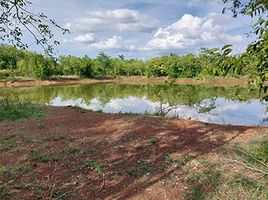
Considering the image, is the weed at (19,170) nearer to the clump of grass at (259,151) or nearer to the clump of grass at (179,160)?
the clump of grass at (179,160)

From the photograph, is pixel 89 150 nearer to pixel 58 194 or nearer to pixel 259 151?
pixel 58 194

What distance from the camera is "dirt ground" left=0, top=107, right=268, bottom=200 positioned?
485 cm

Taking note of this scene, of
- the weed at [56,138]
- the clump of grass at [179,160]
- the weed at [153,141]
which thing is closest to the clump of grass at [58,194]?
the clump of grass at [179,160]

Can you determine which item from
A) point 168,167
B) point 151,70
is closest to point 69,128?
point 168,167

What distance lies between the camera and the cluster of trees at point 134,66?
2141 millimetres

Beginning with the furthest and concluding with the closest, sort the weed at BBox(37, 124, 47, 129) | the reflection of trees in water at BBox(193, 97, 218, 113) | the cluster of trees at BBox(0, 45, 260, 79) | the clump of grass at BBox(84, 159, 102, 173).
Result: the reflection of trees in water at BBox(193, 97, 218, 113), the weed at BBox(37, 124, 47, 129), the clump of grass at BBox(84, 159, 102, 173), the cluster of trees at BBox(0, 45, 260, 79)

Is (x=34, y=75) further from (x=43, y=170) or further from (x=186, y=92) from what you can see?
(x=43, y=170)

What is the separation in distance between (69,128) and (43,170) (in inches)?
123

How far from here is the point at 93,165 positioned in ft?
18.8

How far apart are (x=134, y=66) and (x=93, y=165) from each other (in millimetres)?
60070

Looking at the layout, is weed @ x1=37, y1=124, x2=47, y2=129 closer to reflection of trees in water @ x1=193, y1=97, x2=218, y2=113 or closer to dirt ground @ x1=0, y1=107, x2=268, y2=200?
dirt ground @ x1=0, y1=107, x2=268, y2=200

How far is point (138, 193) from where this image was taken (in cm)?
475

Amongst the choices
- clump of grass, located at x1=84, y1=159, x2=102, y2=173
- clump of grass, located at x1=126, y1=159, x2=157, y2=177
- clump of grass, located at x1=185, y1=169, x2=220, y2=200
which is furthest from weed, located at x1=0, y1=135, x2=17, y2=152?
clump of grass, located at x1=185, y1=169, x2=220, y2=200

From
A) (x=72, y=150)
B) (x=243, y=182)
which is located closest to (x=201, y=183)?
(x=243, y=182)
